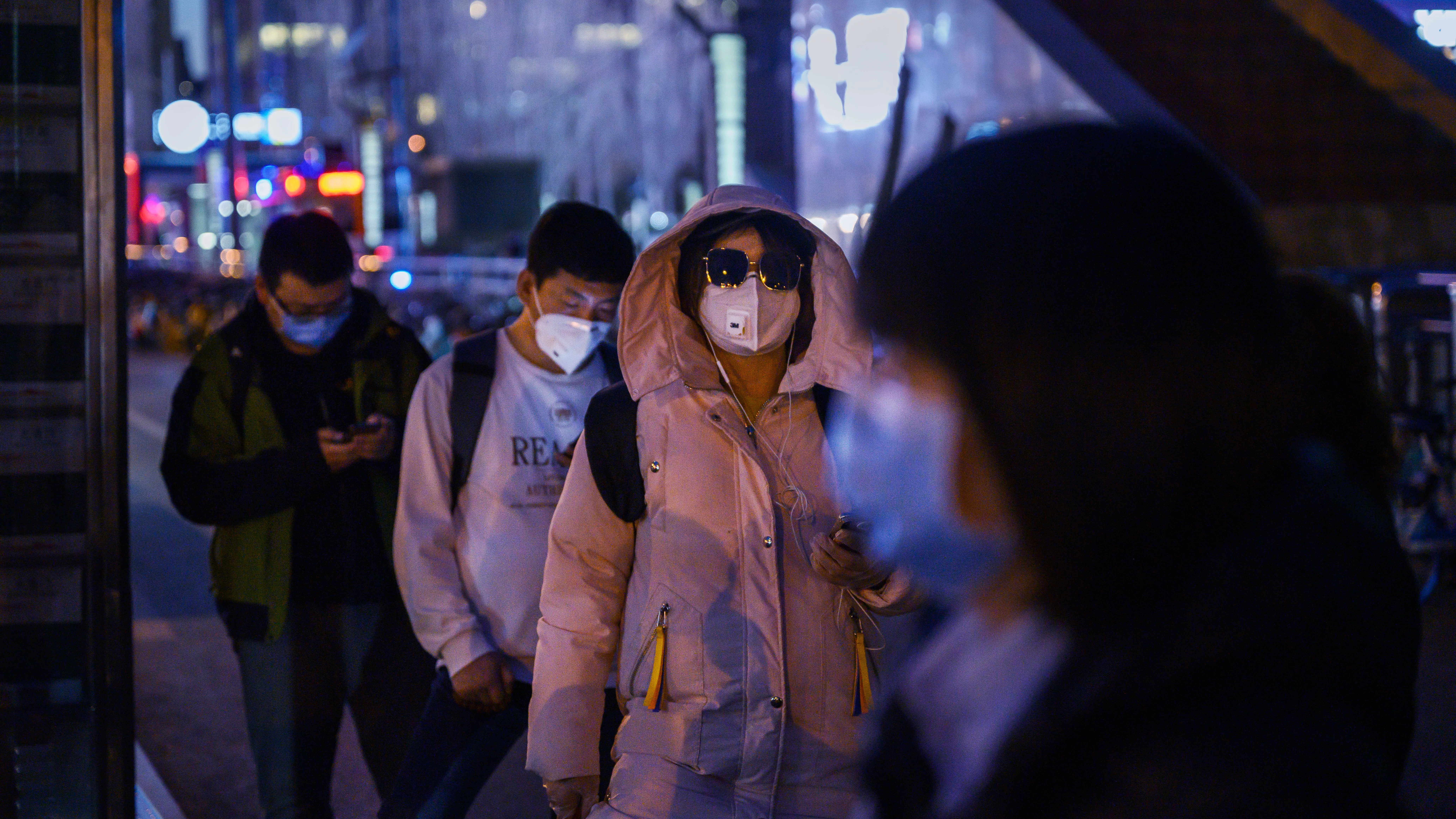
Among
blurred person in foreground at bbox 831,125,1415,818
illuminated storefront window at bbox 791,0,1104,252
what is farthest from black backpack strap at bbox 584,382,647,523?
illuminated storefront window at bbox 791,0,1104,252

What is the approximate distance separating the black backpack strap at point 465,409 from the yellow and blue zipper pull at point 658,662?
1154 millimetres

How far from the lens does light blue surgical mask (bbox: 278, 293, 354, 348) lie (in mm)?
3932

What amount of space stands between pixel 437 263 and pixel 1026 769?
63.4ft

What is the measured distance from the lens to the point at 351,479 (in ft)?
12.9

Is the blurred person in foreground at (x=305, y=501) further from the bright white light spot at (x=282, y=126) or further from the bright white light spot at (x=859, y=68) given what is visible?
the bright white light spot at (x=282, y=126)

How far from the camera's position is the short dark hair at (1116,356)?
3.36 feet

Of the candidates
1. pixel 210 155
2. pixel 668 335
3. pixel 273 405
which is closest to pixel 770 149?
pixel 273 405

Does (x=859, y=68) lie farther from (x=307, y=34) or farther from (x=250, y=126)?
(x=307, y=34)

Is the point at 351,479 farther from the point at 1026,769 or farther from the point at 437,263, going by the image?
the point at 437,263

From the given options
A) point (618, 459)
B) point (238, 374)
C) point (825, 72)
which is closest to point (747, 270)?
point (618, 459)

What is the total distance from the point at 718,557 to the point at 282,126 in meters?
31.3

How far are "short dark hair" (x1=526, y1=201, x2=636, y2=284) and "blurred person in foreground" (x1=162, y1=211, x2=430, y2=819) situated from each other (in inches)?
26.0

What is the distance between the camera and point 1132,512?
1024 millimetres

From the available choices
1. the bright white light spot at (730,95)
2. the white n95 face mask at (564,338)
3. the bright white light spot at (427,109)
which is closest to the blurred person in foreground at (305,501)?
the white n95 face mask at (564,338)
